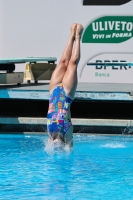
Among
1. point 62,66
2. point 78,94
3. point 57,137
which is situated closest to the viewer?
point 57,137

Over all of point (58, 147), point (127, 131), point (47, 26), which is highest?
point (47, 26)

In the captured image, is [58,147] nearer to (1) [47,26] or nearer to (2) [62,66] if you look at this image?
(2) [62,66]

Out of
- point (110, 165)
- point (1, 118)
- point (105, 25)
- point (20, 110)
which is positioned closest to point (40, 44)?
point (105, 25)

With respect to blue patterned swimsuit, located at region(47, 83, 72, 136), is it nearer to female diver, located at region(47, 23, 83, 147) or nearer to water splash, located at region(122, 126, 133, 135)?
female diver, located at region(47, 23, 83, 147)

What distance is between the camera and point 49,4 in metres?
12.7

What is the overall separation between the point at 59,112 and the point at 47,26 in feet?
20.6

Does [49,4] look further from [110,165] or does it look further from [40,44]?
[110,165]

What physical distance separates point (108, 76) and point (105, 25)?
1.15 metres

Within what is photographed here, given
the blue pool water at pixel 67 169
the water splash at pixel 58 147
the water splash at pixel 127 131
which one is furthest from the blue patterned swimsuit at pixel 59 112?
the water splash at pixel 127 131

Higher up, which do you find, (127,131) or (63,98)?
(63,98)

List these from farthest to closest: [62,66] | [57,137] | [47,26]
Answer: [47,26], [62,66], [57,137]

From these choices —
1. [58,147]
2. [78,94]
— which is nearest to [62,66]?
[58,147]

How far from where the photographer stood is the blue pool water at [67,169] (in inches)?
218

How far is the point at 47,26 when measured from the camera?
1271cm
